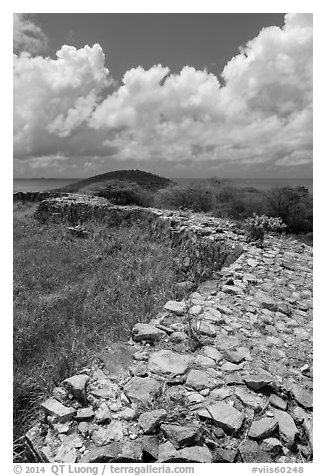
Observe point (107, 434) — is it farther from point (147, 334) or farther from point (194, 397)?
point (147, 334)

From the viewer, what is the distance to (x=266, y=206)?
14391 millimetres

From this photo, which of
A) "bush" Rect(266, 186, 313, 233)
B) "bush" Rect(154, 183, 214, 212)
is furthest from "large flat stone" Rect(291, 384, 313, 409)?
"bush" Rect(154, 183, 214, 212)

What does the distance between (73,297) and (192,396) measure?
4.19m

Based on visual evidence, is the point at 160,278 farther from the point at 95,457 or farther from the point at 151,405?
the point at 95,457

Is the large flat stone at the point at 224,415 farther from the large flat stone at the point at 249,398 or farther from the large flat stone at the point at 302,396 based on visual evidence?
the large flat stone at the point at 302,396

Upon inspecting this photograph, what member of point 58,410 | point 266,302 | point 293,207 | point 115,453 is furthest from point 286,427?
point 293,207

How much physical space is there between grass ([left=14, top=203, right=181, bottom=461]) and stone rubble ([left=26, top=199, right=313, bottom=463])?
36 centimetres

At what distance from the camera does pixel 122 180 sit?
2505 centimetres

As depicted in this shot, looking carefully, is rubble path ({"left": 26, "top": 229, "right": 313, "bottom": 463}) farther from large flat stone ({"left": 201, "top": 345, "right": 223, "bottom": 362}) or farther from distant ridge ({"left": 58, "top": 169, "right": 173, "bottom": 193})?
distant ridge ({"left": 58, "top": 169, "right": 173, "bottom": 193})

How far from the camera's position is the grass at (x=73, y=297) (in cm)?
363

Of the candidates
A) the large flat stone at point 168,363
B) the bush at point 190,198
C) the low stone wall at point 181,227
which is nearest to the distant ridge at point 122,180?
the bush at point 190,198

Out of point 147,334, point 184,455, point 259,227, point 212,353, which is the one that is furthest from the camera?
point 259,227
